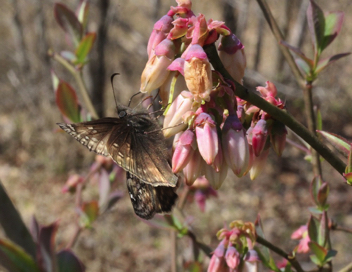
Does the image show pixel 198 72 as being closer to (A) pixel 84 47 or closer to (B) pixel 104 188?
(A) pixel 84 47

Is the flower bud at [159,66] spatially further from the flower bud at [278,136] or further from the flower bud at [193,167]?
the flower bud at [278,136]

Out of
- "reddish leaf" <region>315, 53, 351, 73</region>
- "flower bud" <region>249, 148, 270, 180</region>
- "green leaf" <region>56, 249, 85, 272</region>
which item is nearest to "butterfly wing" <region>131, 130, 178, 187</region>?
"flower bud" <region>249, 148, 270, 180</region>

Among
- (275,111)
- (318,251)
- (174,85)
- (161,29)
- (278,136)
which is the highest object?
(161,29)

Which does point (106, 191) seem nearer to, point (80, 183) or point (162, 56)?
point (80, 183)

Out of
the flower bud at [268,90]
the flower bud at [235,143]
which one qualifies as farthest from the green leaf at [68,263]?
the flower bud at [268,90]

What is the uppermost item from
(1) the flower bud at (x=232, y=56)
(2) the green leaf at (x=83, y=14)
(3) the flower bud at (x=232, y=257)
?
(1) the flower bud at (x=232, y=56)

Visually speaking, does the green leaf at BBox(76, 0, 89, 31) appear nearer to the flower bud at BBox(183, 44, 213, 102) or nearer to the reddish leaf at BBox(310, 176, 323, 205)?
the flower bud at BBox(183, 44, 213, 102)

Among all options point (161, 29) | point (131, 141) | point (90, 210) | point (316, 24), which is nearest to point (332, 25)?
point (316, 24)
